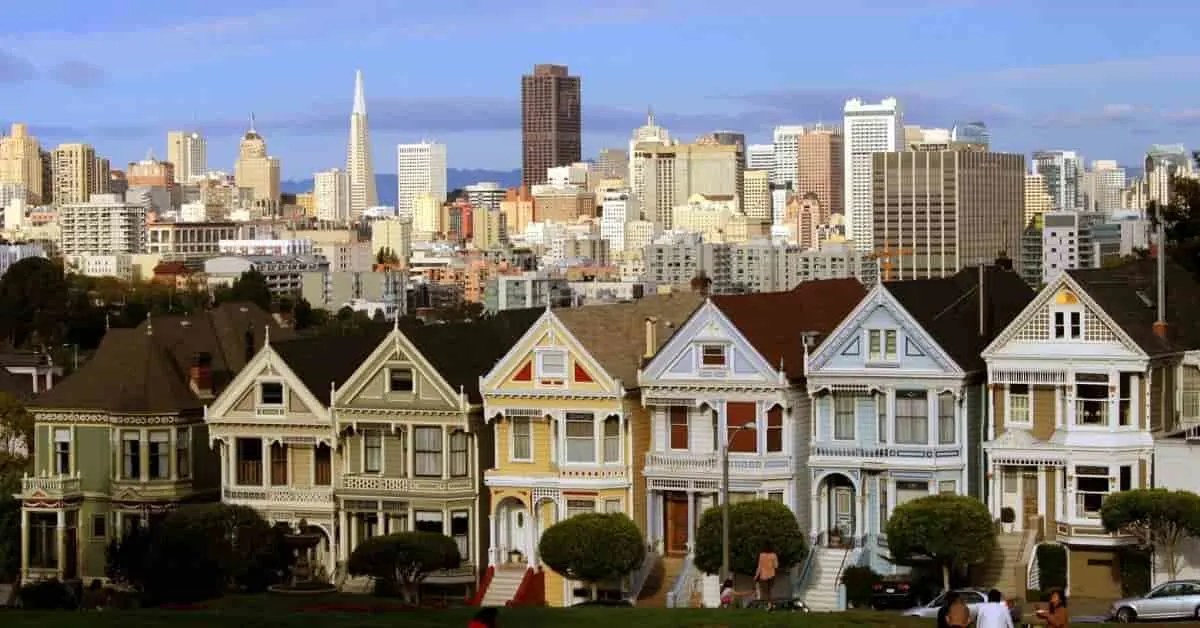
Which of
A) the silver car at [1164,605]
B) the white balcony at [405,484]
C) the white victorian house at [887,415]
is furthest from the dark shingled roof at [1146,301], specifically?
the white balcony at [405,484]

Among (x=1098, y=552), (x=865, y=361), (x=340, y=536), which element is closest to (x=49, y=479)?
(x=340, y=536)

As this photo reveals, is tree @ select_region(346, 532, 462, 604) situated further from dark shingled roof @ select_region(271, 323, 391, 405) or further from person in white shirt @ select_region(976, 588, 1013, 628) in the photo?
person in white shirt @ select_region(976, 588, 1013, 628)

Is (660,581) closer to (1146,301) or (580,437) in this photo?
(580,437)

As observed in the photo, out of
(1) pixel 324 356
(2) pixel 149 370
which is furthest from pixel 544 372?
(2) pixel 149 370

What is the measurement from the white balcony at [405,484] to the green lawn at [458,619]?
42.1 ft

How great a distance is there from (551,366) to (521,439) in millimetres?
1600

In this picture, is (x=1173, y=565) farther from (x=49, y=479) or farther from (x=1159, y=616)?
(x=49, y=479)

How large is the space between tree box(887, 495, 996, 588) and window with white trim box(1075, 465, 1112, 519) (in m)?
1.72

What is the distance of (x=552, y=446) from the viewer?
54469 millimetres

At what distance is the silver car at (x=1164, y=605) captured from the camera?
4341cm

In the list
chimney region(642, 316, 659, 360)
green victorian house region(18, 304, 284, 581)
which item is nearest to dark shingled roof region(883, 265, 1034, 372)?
chimney region(642, 316, 659, 360)

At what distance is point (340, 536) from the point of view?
185 feet

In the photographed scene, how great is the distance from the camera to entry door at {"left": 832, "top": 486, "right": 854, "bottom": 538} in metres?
52.6

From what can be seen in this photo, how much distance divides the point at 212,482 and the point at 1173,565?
68.5 ft
